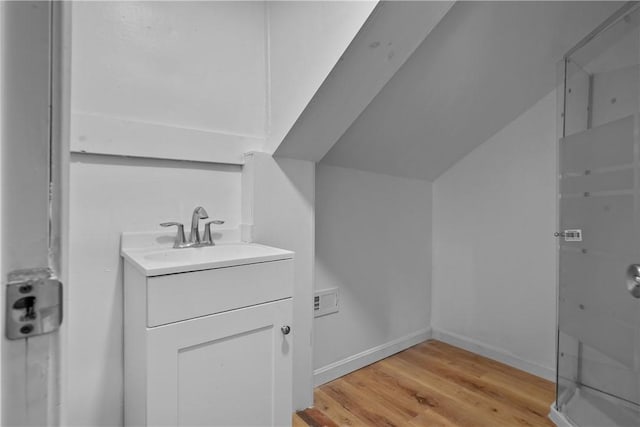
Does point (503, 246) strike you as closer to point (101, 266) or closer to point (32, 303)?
point (101, 266)

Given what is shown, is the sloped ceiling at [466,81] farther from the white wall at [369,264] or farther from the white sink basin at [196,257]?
the white sink basin at [196,257]

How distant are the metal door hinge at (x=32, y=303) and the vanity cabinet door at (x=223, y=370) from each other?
613 millimetres

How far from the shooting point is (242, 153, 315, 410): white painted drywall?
144 cm

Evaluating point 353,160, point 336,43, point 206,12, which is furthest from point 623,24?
point 206,12

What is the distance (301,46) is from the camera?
1.34m

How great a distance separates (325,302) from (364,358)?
0.48m

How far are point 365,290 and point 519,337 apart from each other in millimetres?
978

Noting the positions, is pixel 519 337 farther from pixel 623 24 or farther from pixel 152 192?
pixel 152 192

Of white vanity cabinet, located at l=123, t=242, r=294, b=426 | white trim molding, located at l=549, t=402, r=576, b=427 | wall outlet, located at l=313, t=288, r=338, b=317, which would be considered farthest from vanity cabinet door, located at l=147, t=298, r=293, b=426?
white trim molding, located at l=549, t=402, r=576, b=427

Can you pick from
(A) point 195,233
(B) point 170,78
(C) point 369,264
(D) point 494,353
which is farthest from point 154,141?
(D) point 494,353

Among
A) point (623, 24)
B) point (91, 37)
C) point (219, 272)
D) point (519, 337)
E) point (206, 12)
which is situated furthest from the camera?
point (519, 337)

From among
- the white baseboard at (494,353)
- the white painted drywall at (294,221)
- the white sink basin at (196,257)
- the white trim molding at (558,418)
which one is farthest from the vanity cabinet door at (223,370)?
the white baseboard at (494,353)

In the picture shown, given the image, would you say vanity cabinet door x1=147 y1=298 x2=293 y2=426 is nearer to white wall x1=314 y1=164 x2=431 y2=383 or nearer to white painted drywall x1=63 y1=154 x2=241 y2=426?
white painted drywall x1=63 y1=154 x2=241 y2=426

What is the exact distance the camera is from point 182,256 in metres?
1.25
